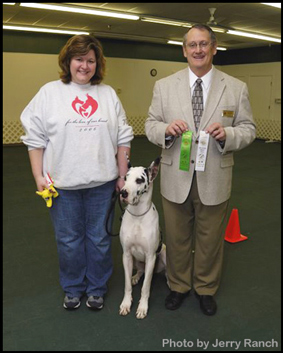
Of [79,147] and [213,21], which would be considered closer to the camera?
[79,147]

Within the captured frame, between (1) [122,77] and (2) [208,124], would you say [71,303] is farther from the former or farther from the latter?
(1) [122,77]

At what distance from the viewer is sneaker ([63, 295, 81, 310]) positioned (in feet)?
7.93

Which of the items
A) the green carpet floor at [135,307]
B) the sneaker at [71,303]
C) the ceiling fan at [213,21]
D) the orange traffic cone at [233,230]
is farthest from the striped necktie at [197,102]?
the ceiling fan at [213,21]

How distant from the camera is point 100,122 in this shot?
83.4 inches

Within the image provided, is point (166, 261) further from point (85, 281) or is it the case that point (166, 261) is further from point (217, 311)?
point (85, 281)

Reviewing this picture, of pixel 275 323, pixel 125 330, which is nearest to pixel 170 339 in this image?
pixel 125 330

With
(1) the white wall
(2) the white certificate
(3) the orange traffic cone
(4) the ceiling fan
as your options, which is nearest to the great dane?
(2) the white certificate

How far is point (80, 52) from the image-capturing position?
200cm

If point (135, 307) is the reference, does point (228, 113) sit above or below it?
above

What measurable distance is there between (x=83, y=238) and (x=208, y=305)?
106 centimetres

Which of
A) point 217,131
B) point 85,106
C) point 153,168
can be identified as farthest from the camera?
point 153,168

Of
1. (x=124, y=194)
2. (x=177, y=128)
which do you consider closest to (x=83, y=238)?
(x=124, y=194)

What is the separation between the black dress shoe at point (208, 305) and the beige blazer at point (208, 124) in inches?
30.6

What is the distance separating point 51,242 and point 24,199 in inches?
65.6
